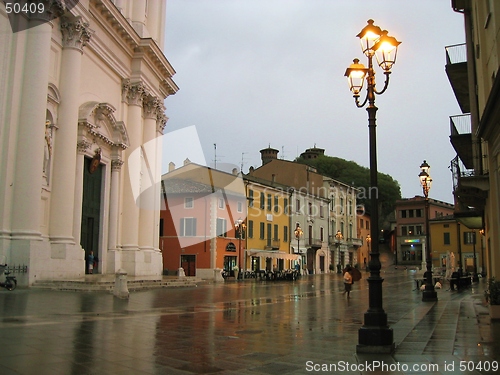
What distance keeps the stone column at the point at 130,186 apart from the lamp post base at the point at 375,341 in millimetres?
22835

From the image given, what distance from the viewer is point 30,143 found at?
18.6m

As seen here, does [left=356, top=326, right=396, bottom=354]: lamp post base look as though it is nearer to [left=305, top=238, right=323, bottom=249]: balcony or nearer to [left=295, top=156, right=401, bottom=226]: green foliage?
[left=305, top=238, right=323, bottom=249]: balcony

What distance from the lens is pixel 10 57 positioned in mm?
18422

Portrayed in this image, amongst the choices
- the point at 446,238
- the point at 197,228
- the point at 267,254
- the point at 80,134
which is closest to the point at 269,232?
the point at 267,254

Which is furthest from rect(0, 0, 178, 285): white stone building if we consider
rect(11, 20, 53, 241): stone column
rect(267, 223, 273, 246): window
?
rect(267, 223, 273, 246): window

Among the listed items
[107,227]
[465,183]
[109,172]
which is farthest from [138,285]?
[465,183]

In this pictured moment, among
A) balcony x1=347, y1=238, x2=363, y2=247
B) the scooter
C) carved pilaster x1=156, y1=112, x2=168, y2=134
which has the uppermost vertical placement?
carved pilaster x1=156, y1=112, x2=168, y2=134

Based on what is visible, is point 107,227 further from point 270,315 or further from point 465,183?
point 465,183

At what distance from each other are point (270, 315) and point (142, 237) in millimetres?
19084

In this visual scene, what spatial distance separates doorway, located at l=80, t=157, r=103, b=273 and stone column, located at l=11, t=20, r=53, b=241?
689 centimetres

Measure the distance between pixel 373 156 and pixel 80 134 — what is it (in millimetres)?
19098

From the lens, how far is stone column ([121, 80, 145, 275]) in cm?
2928

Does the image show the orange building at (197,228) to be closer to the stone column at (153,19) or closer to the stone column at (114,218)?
the stone column at (114,218)

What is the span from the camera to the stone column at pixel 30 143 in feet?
60.2
